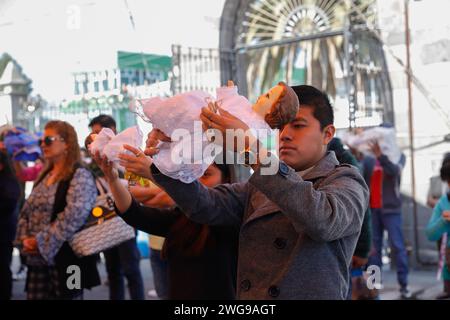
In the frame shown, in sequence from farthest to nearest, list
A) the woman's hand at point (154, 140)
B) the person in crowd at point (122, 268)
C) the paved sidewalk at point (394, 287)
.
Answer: the paved sidewalk at point (394, 287), the person in crowd at point (122, 268), the woman's hand at point (154, 140)

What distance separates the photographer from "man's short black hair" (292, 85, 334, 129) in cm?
288

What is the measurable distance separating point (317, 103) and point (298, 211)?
579 mm

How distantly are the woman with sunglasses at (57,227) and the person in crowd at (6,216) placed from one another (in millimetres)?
1542

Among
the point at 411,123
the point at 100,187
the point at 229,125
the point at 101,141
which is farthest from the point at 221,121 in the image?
the point at 411,123

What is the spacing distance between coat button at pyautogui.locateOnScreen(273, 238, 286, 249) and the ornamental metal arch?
728cm

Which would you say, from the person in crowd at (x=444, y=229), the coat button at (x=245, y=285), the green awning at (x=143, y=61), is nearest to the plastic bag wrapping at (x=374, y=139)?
the person in crowd at (x=444, y=229)

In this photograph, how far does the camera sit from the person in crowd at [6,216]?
24.1 feet

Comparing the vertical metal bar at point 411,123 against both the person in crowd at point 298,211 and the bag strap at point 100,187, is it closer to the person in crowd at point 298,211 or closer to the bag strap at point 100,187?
the bag strap at point 100,187

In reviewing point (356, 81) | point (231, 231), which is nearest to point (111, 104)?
point (356, 81)

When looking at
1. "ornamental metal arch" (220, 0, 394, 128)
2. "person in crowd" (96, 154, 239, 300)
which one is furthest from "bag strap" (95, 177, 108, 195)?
"ornamental metal arch" (220, 0, 394, 128)

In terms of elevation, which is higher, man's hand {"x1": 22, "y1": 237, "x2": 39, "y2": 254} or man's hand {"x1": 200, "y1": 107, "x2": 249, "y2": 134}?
man's hand {"x1": 200, "y1": 107, "x2": 249, "y2": 134}

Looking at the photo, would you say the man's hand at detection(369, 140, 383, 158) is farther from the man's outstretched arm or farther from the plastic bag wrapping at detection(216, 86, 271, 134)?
the plastic bag wrapping at detection(216, 86, 271, 134)

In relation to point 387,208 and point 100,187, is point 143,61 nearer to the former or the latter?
point 387,208

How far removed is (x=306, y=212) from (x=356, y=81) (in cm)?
825
